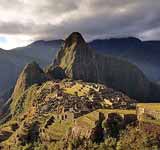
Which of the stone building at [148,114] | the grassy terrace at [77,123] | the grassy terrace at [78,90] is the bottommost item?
the grassy terrace at [77,123]

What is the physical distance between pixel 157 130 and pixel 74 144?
71.4ft

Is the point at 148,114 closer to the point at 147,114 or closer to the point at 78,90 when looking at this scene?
the point at 147,114

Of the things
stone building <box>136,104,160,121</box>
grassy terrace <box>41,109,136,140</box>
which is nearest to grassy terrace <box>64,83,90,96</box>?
grassy terrace <box>41,109,136,140</box>

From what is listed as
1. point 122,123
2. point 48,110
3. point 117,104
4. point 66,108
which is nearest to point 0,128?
point 48,110

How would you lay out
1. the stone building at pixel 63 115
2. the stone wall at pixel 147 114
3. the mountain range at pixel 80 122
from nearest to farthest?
1. the mountain range at pixel 80 122
2. the stone wall at pixel 147 114
3. the stone building at pixel 63 115

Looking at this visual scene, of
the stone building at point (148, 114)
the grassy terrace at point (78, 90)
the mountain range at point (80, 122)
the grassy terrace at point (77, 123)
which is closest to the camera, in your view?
the mountain range at point (80, 122)

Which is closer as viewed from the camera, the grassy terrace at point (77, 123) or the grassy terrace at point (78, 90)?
the grassy terrace at point (77, 123)

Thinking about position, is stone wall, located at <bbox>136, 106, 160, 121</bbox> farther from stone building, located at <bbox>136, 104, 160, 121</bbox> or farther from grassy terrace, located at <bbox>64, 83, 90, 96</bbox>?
grassy terrace, located at <bbox>64, 83, 90, 96</bbox>

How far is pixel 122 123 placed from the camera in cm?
11369

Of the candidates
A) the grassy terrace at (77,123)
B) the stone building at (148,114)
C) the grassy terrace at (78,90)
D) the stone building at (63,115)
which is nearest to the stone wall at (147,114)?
the stone building at (148,114)

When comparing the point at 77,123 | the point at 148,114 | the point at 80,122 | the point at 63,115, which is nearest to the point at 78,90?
the point at 63,115

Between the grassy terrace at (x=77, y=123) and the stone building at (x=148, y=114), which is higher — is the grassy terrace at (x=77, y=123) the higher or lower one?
the lower one

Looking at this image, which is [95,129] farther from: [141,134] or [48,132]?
[48,132]

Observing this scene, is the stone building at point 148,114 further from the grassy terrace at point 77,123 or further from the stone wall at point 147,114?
the grassy terrace at point 77,123
